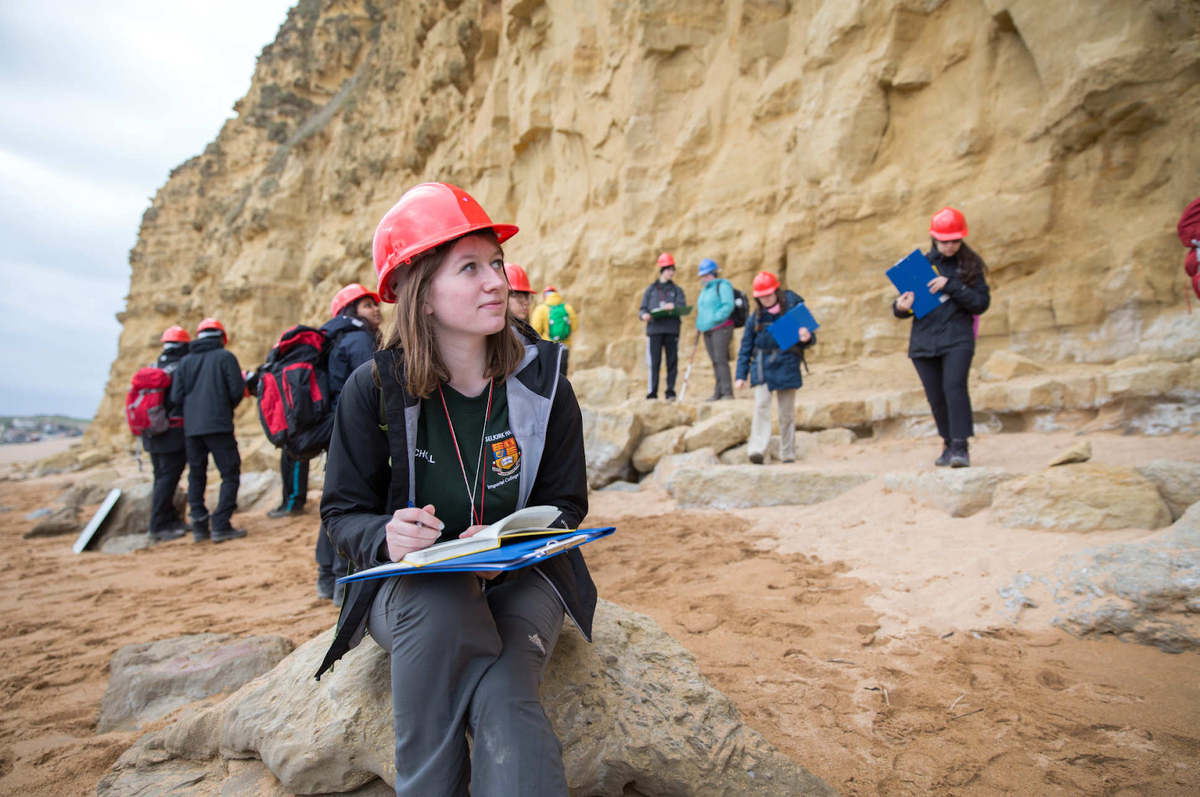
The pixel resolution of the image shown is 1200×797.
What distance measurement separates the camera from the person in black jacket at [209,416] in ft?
20.6

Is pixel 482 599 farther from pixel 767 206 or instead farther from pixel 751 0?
pixel 751 0

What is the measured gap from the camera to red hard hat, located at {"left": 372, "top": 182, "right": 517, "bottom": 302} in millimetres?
1821

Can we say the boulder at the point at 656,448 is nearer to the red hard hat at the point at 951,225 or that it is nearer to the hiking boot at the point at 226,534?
the red hard hat at the point at 951,225

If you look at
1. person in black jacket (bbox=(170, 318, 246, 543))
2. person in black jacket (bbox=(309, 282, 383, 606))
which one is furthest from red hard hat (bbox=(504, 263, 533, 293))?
person in black jacket (bbox=(170, 318, 246, 543))

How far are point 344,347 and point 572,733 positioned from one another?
3124mm

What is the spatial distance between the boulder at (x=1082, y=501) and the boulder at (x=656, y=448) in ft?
11.9

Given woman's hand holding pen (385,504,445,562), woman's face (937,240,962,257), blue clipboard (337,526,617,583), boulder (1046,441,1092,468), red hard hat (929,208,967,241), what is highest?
red hard hat (929,208,967,241)

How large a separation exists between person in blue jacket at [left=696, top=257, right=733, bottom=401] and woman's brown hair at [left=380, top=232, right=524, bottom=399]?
6990mm

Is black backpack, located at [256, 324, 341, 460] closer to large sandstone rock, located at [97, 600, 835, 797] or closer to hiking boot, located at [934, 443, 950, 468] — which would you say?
large sandstone rock, located at [97, 600, 835, 797]

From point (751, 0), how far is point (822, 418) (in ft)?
21.0

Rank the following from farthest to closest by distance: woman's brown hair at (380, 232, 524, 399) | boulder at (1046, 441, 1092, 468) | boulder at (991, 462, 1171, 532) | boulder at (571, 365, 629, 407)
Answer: boulder at (571, 365, 629, 407)
boulder at (1046, 441, 1092, 468)
boulder at (991, 462, 1171, 532)
woman's brown hair at (380, 232, 524, 399)

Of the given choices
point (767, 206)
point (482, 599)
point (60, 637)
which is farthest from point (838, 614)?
point (767, 206)

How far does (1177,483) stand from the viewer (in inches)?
141

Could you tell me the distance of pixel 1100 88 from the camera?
6195 mm
